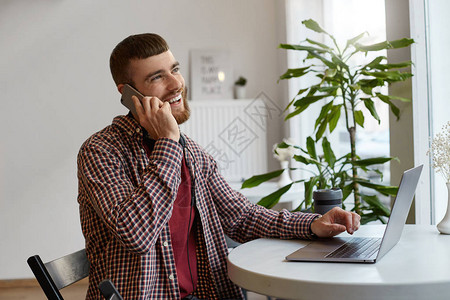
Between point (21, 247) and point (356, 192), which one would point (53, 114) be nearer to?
point (21, 247)

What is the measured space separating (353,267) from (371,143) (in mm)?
2939

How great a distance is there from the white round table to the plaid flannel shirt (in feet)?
0.67

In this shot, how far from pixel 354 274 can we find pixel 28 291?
4001 millimetres

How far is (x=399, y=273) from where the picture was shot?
1202 mm

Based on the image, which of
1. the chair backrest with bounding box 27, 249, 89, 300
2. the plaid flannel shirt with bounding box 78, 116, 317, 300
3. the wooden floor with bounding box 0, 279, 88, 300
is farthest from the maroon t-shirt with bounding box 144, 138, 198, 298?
the wooden floor with bounding box 0, 279, 88, 300

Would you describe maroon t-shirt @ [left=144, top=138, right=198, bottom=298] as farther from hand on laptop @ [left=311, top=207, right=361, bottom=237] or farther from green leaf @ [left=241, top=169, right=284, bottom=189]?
green leaf @ [left=241, top=169, right=284, bottom=189]

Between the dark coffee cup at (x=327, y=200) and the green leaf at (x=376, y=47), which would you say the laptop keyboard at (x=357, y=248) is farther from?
the green leaf at (x=376, y=47)

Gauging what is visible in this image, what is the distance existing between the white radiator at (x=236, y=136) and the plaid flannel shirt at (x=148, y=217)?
2959 millimetres

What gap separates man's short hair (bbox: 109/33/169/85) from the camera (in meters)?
1.77

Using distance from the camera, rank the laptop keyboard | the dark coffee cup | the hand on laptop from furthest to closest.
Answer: the dark coffee cup
the hand on laptop
the laptop keyboard

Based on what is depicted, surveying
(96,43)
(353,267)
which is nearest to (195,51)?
(96,43)

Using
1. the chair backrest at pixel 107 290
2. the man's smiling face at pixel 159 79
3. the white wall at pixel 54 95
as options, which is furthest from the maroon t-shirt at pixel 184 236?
the white wall at pixel 54 95

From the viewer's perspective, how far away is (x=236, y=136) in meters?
4.87

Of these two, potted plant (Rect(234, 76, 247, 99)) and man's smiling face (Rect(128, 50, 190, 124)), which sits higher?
man's smiling face (Rect(128, 50, 190, 124))
